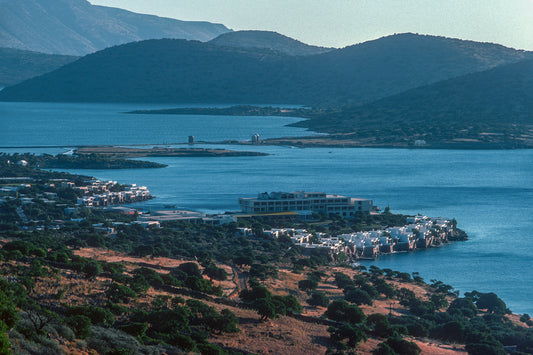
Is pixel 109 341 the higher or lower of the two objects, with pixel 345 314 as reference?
higher

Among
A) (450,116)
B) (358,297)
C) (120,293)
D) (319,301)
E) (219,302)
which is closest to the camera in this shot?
(120,293)

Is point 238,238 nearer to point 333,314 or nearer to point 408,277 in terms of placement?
point 408,277

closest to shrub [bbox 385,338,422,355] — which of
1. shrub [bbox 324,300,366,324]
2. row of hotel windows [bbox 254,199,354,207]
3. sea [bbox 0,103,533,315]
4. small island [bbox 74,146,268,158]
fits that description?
shrub [bbox 324,300,366,324]

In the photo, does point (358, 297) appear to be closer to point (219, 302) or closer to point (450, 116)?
point (219, 302)

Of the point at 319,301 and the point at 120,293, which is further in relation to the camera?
the point at 319,301

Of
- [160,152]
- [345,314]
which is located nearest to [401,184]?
[160,152]

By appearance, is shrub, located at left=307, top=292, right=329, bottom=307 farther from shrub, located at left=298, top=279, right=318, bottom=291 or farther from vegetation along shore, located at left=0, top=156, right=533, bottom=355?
shrub, located at left=298, top=279, right=318, bottom=291

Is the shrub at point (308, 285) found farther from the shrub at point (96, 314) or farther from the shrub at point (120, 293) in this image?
the shrub at point (96, 314)
